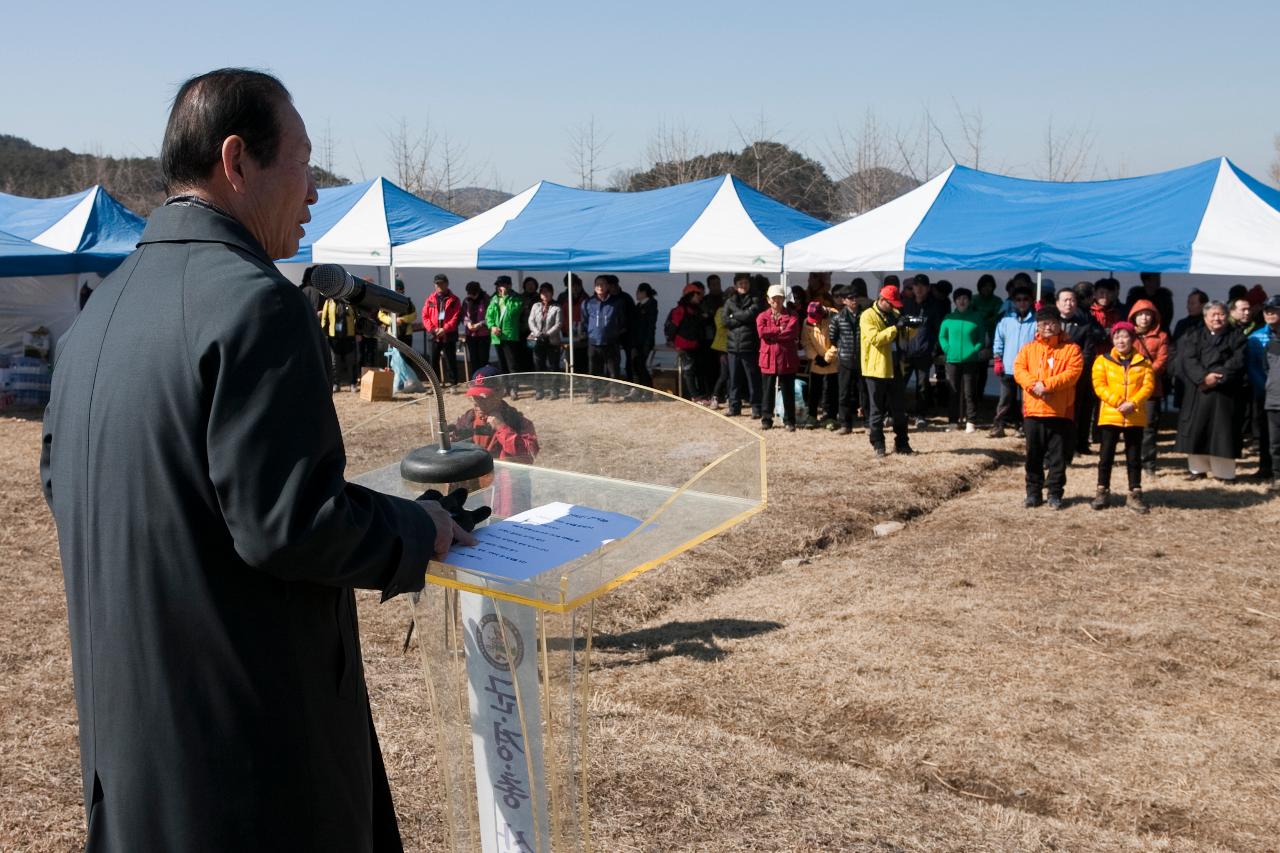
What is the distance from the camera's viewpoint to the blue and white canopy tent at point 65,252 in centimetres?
1544

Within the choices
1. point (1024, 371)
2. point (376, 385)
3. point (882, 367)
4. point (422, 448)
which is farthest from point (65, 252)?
point (422, 448)

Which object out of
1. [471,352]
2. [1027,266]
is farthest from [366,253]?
[1027,266]

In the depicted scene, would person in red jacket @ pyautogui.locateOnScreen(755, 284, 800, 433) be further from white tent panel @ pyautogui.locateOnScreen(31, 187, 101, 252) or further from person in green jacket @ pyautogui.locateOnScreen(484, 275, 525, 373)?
white tent panel @ pyautogui.locateOnScreen(31, 187, 101, 252)

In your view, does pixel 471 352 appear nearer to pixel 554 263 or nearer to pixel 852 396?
pixel 554 263

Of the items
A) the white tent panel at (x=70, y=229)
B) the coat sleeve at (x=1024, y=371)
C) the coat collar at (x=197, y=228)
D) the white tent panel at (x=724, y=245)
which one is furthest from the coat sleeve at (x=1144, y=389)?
the white tent panel at (x=70, y=229)

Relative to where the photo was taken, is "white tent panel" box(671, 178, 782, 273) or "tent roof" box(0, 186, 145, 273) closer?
"white tent panel" box(671, 178, 782, 273)

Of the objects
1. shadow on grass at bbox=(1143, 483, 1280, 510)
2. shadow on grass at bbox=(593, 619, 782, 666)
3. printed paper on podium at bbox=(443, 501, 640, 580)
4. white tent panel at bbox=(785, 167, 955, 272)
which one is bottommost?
shadow on grass at bbox=(593, 619, 782, 666)

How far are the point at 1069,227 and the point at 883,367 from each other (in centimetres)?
223

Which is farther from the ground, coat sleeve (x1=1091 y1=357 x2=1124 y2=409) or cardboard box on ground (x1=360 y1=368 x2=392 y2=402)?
coat sleeve (x1=1091 y1=357 x2=1124 y2=409)

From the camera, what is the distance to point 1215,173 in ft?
34.5

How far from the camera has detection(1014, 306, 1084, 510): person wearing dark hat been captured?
825 cm

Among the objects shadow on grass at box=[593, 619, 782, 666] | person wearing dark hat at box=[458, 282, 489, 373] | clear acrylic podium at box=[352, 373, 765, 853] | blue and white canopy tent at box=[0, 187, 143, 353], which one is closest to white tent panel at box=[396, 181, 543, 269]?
person wearing dark hat at box=[458, 282, 489, 373]

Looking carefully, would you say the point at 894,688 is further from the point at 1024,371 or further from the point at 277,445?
the point at 1024,371

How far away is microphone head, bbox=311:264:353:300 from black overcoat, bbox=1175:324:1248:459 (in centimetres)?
907
